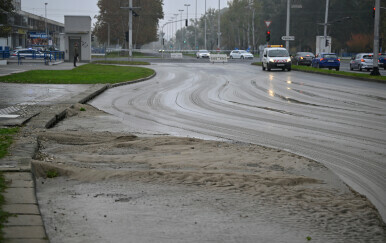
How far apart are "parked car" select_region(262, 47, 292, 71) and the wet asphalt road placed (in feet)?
66.3

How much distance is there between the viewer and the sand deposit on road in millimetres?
5121

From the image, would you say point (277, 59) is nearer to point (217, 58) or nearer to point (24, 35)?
point (217, 58)

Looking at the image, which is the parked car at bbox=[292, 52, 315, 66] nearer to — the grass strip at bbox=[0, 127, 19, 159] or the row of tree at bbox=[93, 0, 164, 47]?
the row of tree at bbox=[93, 0, 164, 47]

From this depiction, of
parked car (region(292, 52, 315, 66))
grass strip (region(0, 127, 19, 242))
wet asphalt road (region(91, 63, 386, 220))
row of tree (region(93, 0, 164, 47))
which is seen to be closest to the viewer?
grass strip (region(0, 127, 19, 242))

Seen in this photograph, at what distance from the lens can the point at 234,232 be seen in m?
5.12

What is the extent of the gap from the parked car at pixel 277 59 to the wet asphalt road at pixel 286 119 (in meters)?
20.2

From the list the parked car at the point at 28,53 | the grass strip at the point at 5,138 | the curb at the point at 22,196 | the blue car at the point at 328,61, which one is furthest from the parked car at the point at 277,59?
the curb at the point at 22,196

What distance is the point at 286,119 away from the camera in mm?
13773

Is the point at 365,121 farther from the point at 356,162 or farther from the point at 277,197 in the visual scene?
the point at 277,197

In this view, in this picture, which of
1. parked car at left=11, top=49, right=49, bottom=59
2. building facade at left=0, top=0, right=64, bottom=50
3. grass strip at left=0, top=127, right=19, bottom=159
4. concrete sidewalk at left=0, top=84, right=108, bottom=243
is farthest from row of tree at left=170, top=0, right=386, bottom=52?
concrete sidewalk at left=0, top=84, right=108, bottom=243

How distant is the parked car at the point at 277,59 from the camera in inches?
1726

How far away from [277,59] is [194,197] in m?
38.7

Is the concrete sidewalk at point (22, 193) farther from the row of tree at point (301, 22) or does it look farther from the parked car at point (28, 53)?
the row of tree at point (301, 22)

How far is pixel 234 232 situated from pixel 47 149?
4720 mm
